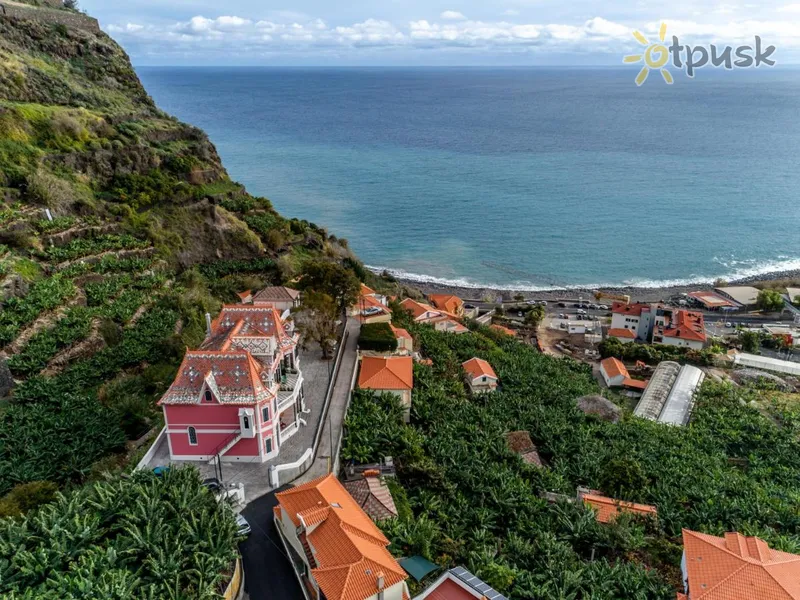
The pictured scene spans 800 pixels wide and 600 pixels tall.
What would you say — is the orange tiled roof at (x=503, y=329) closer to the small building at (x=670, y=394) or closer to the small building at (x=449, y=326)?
the small building at (x=449, y=326)

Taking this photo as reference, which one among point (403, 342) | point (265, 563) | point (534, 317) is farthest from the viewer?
point (534, 317)

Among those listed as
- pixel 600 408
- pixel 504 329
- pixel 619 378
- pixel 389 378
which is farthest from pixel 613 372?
pixel 389 378

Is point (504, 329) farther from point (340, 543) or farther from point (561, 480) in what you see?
point (340, 543)

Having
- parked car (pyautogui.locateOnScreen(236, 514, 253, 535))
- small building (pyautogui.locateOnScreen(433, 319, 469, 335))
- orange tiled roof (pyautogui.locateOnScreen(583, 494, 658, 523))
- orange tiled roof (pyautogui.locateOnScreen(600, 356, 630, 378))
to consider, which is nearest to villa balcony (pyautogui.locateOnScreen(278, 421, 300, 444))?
parked car (pyautogui.locateOnScreen(236, 514, 253, 535))

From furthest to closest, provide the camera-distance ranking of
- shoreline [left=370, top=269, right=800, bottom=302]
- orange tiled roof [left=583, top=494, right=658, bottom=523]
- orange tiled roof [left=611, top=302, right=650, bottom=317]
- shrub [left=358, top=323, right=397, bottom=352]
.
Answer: shoreline [left=370, top=269, right=800, bottom=302], orange tiled roof [left=611, top=302, right=650, bottom=317], shrub [left=358, top=323, right=397, bottom=352], orange tiled roof [left=583, top=494, right=658, bottom=523]

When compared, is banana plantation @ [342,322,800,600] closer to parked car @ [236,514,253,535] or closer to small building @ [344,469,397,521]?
small building @ [344,469,397,521]

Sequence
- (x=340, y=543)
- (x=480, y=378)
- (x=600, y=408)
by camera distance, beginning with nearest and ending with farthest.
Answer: (x=340, y=543), (x=600, y=408), (x=480, y=378)
